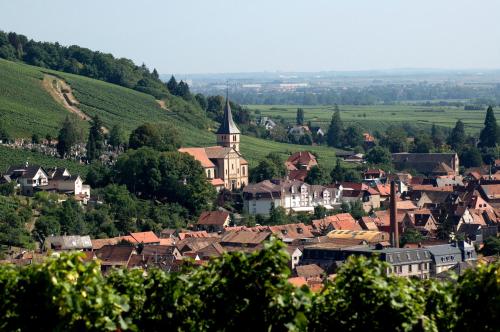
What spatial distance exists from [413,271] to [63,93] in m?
62.0

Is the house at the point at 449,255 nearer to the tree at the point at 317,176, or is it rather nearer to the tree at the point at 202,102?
the tree at the point at 317,176

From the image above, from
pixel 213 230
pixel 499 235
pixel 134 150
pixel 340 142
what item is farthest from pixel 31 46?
pixel 499 235

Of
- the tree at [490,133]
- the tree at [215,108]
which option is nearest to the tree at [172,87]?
the tree at [215,108]

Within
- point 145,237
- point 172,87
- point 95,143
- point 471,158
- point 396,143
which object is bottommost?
point 471,158

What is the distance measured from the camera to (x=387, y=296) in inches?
683

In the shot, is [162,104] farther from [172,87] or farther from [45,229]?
[45,229]

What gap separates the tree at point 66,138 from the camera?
276 feet

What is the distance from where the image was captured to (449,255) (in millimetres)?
55906

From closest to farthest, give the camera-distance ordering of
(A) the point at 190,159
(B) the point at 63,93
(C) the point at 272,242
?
(C) the point at 272,242 < (A) the point at 190,159 < (B) the point at 63,93

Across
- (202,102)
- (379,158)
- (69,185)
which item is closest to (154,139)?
(69,185)

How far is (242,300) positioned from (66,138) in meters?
68.3

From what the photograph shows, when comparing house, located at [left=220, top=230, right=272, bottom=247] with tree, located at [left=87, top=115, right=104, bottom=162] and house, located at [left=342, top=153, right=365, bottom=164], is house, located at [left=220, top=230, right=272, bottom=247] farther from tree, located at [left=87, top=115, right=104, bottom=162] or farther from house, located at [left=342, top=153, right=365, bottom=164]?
house, located at [left=342, top=153, right=365, bottom=164]

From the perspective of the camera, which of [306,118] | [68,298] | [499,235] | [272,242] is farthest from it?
[306,118]

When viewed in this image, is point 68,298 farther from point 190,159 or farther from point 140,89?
point 140,89
